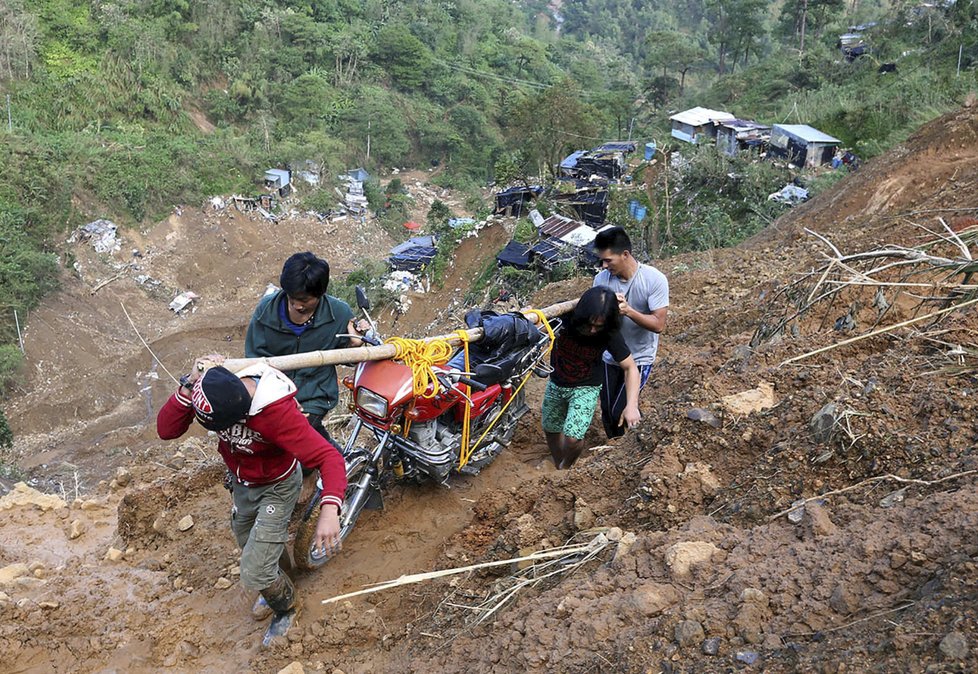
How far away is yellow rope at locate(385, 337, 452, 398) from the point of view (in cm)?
348

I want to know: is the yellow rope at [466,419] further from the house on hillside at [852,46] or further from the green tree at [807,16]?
the green tree at [807,16]

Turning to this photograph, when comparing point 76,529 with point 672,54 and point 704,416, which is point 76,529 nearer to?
point 704,416

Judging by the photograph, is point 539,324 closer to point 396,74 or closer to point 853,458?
point 853,458

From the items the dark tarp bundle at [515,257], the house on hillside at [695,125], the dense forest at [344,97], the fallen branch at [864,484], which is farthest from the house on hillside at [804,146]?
the fallen branch at [864,484]

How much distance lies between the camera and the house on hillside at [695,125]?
2827cm

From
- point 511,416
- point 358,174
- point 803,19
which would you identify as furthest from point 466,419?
point 803,19

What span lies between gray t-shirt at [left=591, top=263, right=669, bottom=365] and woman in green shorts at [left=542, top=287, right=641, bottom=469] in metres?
0.19

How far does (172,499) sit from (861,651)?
4139 millimetres

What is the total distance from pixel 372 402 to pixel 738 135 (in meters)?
25.6

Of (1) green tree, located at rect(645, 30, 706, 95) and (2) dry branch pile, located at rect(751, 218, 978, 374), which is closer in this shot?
(2) dry branch pile, located at rect(751, 218, 978, 374)

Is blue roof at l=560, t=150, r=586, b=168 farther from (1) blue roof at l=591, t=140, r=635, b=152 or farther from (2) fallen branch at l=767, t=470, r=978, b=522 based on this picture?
(2) fallen branch at l=767, t=470, r=978, b=522

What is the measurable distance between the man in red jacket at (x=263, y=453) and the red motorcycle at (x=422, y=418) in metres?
0.25

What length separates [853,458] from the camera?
279 cm

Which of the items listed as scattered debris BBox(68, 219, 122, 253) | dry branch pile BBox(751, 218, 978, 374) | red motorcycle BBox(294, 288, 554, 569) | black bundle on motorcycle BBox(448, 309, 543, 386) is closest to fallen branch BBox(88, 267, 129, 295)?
scattered debris BBox(68, 219, 122, 253)
